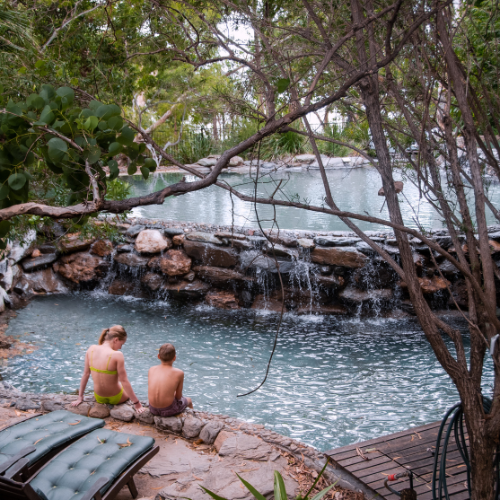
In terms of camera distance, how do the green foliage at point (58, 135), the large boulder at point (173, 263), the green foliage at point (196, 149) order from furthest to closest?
1. the green foliage at point (196, 149)
2. the large boulder at point (173, 263)
3. the green foliage at point (58, 135)

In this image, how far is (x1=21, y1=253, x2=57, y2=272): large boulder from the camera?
334 inches

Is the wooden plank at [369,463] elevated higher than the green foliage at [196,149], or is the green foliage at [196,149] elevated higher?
the green foliage at [196,149]

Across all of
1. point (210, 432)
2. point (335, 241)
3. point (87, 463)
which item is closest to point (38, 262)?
point (335, 241)

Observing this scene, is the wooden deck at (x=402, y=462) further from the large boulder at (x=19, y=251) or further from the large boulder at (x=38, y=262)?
the large boulder at (x=38, y=262)

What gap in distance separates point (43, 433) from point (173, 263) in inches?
207

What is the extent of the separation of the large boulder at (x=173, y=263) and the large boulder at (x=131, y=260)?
0.48 ft

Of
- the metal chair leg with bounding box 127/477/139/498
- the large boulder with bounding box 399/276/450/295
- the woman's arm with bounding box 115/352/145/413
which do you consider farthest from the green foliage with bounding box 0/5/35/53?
the large boulder with bounding box 399/276/450/295

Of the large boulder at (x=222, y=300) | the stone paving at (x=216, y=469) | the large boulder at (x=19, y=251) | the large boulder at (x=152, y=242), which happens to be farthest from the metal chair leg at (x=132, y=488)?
the large boulder at (x=19, y=251)

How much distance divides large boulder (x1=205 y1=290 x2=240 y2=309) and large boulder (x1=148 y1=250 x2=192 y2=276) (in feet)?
2.04

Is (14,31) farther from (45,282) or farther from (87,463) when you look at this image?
(45,282)

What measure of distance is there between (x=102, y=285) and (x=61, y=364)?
3.16 meters

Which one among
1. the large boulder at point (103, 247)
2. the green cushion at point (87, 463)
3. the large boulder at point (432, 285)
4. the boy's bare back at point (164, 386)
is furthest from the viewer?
the large boulder at point (103, 247)

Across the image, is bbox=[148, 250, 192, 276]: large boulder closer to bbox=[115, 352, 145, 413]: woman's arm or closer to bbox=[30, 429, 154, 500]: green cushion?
bbox=[115, 352, 145, 413]: woman's arm

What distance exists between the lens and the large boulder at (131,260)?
8.52 metres
